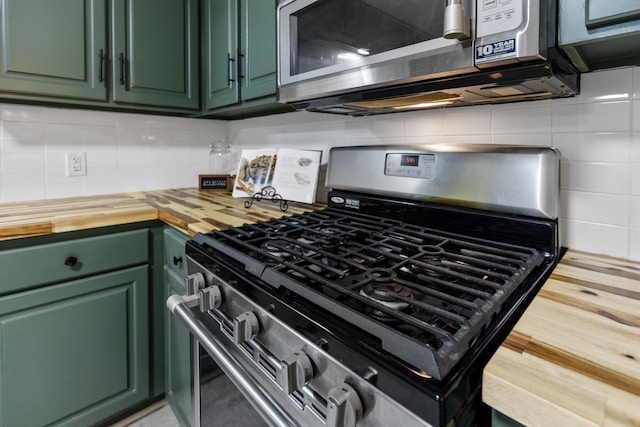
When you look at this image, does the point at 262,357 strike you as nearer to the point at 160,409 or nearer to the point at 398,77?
the point at 398,77

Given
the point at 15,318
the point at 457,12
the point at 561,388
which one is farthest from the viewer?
the point at 15,318

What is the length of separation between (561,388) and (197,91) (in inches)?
74.0

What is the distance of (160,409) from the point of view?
5.03ft

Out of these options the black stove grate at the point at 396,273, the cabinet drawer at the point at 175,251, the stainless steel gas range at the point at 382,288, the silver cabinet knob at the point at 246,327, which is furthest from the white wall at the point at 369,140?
the silver cabinet knob at the point at 246,327

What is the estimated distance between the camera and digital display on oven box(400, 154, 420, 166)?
3.32 feet

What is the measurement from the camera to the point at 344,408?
1.38 feet

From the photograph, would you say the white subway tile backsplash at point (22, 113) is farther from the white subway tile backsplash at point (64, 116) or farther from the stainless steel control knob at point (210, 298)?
the stainless steel control knob at point (210, 298)

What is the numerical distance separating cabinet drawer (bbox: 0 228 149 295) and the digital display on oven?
1.02 metres

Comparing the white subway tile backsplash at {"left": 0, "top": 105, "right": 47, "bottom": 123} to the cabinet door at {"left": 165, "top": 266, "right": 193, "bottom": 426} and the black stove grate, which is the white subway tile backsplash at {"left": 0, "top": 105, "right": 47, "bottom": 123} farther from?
the black stove grate

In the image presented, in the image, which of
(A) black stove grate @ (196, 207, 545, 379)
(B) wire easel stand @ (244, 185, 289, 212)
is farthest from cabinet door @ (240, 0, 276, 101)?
(A) black stove grate @ (196, 207, 545, 379)

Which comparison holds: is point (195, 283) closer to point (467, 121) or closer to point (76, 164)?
point (467, 121)

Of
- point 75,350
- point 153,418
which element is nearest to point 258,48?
point 75,350

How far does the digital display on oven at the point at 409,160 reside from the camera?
1011mm

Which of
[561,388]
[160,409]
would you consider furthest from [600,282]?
[160,409]
